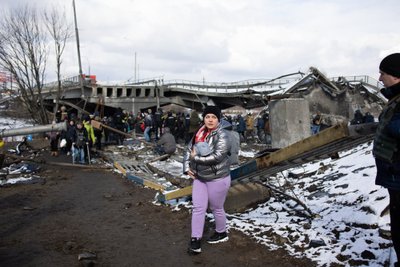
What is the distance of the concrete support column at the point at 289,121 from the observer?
9703mm

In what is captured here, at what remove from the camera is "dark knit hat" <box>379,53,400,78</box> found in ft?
9.08

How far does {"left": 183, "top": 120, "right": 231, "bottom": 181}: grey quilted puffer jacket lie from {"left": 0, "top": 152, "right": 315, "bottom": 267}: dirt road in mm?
968

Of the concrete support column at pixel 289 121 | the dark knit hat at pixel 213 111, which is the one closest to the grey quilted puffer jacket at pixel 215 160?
the dark knit hat at pixel 213 111

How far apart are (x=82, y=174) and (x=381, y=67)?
10418 millimetres

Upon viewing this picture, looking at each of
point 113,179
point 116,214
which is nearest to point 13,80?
point 113,179

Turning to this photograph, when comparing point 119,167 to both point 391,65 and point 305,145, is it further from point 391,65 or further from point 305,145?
point 391,65

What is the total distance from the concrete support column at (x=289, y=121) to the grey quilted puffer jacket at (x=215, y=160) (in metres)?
5.46

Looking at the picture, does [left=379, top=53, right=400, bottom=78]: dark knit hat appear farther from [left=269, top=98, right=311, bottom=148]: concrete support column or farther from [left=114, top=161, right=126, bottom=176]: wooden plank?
[left=114, top=161, right=126, bottom=176]: wooden plank

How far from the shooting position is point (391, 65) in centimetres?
279

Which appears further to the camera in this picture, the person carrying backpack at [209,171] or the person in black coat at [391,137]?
the person carrying backpack at [209,171]

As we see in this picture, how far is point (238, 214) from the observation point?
600cm

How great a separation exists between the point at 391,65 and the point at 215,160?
2.25 m

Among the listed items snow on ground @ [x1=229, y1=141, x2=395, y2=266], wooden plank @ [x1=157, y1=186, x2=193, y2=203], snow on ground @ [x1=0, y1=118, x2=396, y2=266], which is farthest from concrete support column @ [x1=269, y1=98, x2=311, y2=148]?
wooden plank @ [x1=157, y1=186, x2=193, y2=203]

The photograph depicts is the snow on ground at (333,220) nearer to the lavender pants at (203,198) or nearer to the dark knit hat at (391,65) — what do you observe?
the lavender pants at (203,198)
